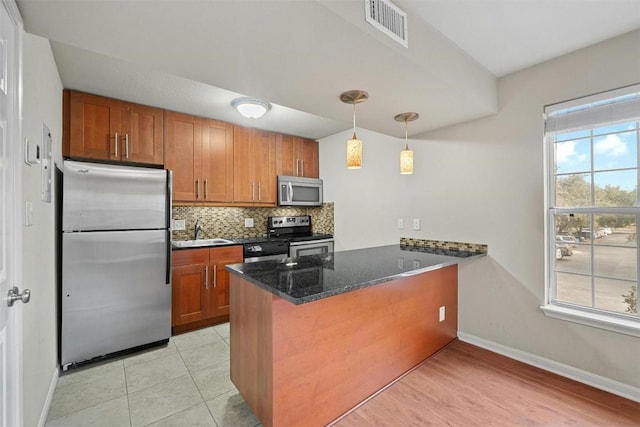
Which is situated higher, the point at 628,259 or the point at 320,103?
the point at 320,103

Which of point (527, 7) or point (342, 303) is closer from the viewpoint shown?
point (527, 7)

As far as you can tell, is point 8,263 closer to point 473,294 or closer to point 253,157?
point 253,157

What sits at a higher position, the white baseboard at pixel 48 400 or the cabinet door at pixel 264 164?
the cabinet door at pixel 264 164

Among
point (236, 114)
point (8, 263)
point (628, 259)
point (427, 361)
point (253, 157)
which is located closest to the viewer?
point (8, 263)

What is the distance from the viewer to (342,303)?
5.60ft

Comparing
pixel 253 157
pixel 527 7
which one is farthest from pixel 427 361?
pixel 253 157

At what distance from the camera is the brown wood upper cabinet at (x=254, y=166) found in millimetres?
3484

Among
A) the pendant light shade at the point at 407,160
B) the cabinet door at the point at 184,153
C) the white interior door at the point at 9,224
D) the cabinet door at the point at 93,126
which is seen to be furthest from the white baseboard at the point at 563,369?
the cabinet door at the point at 93,126

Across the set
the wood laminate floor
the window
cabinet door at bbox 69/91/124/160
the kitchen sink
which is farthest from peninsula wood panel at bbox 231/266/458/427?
cabinet door at bbox 69/91/124/160

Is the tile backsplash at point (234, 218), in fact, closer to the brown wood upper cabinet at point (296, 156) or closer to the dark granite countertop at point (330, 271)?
the brown wood upper cabinet at point (296, 156)

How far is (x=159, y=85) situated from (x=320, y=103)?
4.82 ft

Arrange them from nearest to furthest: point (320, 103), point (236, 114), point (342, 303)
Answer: point (342, 303) → point (320, 103) → point (236, 114)

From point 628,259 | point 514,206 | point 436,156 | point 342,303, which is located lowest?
point 342,303

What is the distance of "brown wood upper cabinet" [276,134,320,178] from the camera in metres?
3.87
